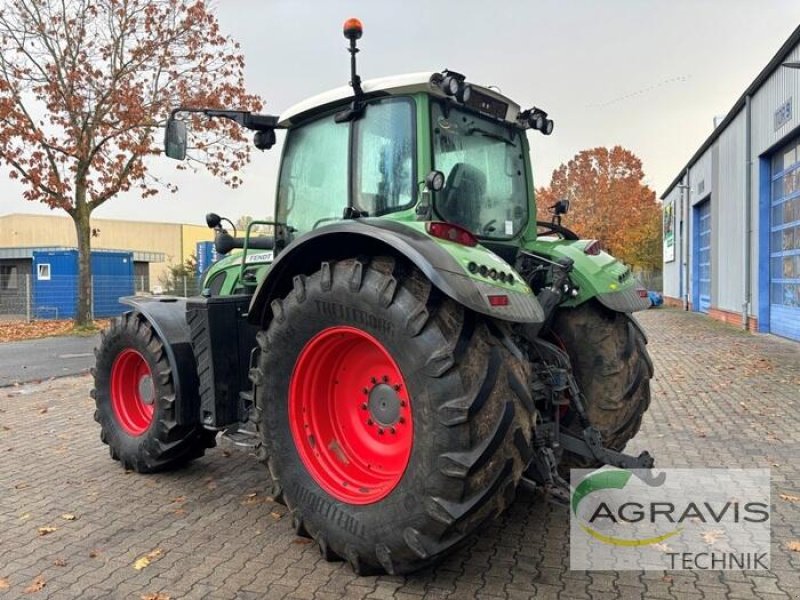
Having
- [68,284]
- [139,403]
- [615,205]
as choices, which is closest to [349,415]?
[139,403]

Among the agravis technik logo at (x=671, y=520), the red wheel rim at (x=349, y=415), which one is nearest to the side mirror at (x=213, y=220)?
the red wheel rim at (x=349, y=415)

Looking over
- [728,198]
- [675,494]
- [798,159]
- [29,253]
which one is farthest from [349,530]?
[29,253]

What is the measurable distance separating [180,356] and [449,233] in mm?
2397

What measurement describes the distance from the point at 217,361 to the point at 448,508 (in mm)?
2033

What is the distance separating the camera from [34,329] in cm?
1850

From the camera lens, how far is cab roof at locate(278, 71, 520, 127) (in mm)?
3570

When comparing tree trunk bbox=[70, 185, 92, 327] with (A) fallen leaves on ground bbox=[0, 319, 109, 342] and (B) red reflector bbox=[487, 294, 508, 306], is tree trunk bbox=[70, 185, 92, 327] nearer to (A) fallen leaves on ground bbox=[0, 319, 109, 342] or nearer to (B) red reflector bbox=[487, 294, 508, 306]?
(A) fallen leaves on ground bbox=[0, 319, 109, 342]

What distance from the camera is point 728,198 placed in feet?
60.3

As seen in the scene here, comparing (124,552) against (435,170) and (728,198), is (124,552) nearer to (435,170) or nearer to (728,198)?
(435,170)

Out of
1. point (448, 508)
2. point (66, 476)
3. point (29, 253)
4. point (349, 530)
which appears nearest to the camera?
point (448, 508)

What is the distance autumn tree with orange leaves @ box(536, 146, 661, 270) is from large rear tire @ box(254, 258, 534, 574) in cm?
4098

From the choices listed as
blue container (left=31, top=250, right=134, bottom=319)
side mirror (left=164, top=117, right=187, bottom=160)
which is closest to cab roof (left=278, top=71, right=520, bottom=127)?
side mirror (left=164, top=117, right=187, bottom=160)

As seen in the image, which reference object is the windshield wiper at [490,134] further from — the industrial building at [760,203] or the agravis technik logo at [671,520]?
the industrial building at [760,203]

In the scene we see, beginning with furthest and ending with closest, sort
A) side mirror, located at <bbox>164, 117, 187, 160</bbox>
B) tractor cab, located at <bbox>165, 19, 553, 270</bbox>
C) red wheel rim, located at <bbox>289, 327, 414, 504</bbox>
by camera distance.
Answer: side mirror, located at <bbox>164, 117, 187, 160</bbox>
tractor cab, located at <bbox>165, 19, 553, 270</bbox>
red wheel rim, located at <bbox>289, 327, 414, 504</bbox>
